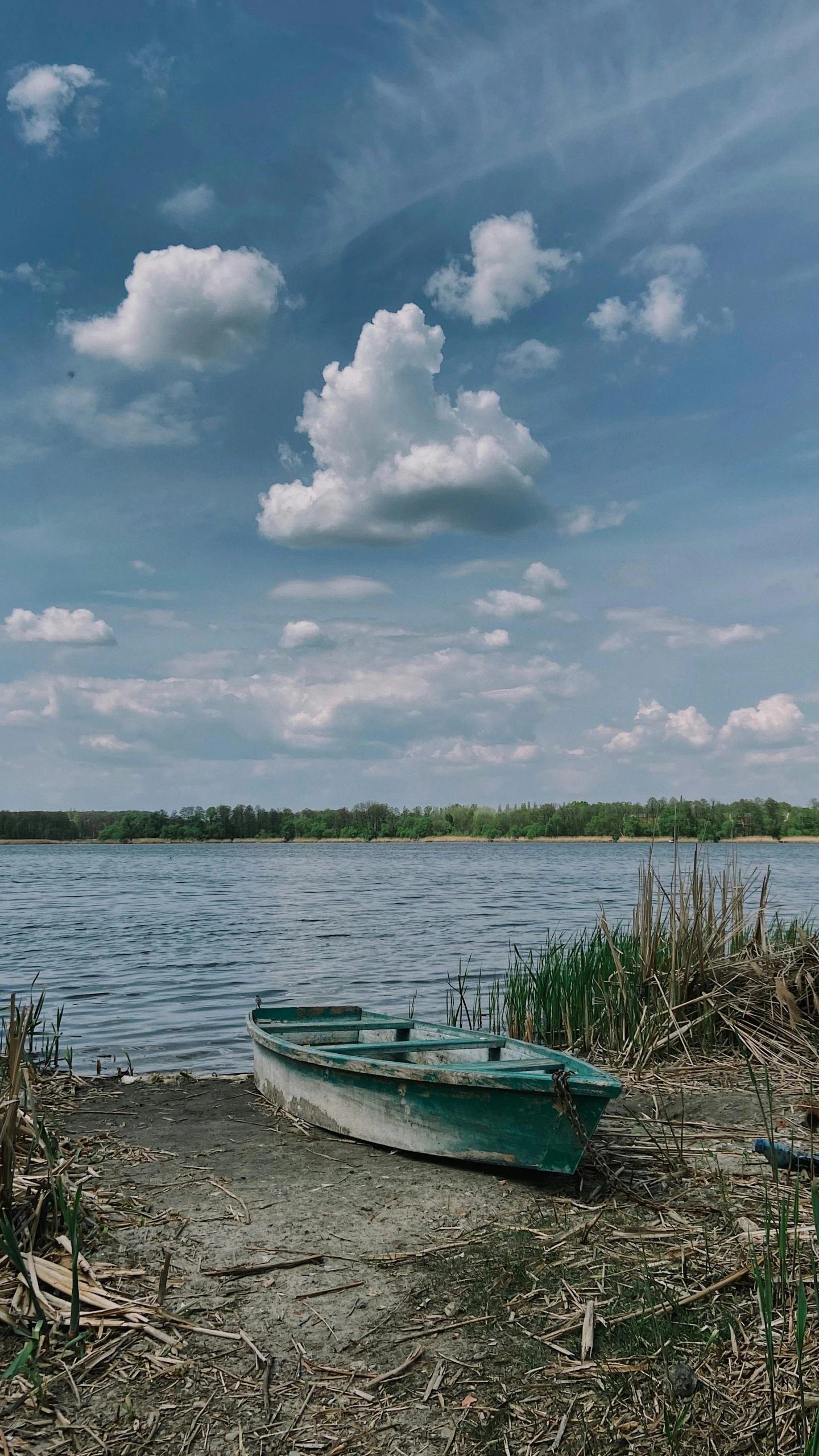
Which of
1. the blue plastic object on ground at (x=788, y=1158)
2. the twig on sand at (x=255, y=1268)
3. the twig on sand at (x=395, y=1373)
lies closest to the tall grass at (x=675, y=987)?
the blue plastic object on ground at (x=788, y=1158)

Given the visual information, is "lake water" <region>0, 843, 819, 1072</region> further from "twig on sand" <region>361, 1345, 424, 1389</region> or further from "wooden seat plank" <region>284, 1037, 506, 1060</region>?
"twig on sand" <region>361, 1345, 424, 1389</region>

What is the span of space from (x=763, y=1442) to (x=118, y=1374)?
2313mm

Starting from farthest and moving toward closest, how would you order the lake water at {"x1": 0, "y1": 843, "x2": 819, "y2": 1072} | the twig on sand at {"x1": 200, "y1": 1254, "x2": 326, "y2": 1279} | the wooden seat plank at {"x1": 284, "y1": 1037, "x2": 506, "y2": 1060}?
the lake water at {"x1": 0, "y1": 843, "x2": 819, "y2": 1072}, the wooden seat plank at {"x1": 284, "y1": 1037, "x2": 506, "y2": 1060}, the twig on sand at {"x1": 200, "y1": 1254, "x2": 326, "y2": 1279}

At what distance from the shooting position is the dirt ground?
10.9ft

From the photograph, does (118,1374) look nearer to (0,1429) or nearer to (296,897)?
(0,1429)

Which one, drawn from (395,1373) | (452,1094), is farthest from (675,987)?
(395,1373)

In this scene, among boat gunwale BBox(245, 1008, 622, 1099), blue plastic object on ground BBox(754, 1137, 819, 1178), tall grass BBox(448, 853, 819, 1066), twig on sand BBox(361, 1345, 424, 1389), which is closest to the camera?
twig on sand BBox(361, 1345, 424, 1389)

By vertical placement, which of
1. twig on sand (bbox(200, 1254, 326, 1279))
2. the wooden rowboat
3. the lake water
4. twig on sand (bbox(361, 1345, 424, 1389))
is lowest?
the lake water

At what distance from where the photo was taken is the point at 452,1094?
18.6 feet

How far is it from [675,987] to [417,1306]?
5057 mm

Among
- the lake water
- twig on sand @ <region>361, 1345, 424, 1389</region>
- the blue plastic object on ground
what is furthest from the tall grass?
twig on sand @ <region>361, 1345, 424, 1389</region>

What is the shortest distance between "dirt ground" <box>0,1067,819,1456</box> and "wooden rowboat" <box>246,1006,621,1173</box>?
0.18 m

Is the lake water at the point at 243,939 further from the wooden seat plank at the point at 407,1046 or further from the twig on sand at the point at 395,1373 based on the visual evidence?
the twig on sand at the point at 395,1373

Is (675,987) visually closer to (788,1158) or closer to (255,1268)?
(788,1158)
